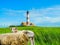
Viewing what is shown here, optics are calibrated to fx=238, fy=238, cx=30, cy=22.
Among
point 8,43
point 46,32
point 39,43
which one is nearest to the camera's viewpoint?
point 8,43

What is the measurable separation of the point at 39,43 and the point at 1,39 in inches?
433

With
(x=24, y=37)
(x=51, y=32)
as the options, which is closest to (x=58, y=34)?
(x=51, y=32)

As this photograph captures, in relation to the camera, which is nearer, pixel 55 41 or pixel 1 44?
pixel 1 44

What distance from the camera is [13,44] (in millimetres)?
7230

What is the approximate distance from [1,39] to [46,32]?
1299cm

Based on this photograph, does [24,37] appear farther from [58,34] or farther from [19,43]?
[58,34]

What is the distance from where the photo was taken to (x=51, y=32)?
20.3 m

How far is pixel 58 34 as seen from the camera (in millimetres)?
20297

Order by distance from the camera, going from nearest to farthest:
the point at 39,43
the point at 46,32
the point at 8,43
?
1. the point at 8,43
2. the point at 39,43
3. the point at 46,32

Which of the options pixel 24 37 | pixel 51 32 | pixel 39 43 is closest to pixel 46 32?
pixel 51 32

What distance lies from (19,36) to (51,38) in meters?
12.2

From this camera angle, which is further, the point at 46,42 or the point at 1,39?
the point at 46,42

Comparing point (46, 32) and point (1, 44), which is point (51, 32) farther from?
point (1, 44)

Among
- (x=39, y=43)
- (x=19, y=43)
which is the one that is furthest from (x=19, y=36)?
(x=39, y=43)
